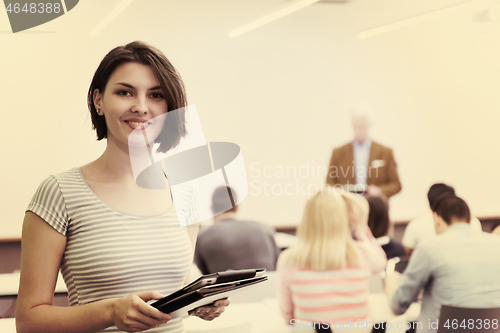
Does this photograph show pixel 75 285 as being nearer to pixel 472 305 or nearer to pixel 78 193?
pixel 78 193

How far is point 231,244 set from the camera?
219cm

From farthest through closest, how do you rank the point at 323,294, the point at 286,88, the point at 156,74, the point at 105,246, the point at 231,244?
the point at 286,88
the point at 231,244
the point at 323,294
the point at 156,74
the point at 105,246

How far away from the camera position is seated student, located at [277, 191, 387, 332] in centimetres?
188

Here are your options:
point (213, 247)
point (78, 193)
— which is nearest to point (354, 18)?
point (213, 247)

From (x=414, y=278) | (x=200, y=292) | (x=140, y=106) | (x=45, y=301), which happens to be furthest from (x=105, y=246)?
(x=414, y=278)

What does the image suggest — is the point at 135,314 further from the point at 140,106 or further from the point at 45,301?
the point at 140,106

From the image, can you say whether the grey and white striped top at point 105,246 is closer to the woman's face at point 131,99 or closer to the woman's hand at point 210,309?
the woman's hand at point 210,309

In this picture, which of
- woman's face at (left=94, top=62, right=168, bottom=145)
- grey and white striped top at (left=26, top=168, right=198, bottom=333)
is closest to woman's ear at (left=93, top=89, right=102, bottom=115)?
woman's face at (left=94, top=62, right=168, bottom=145)

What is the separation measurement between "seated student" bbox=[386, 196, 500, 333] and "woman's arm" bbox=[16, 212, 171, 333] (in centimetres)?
143

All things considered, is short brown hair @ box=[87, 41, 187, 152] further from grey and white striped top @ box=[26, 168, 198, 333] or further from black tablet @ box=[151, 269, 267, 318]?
black tablet @ box=[151, 269, 267, 318]

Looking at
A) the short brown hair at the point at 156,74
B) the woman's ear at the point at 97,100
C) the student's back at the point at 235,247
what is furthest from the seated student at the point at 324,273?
the woman's ear at the point at 97,100

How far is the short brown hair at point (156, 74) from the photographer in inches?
46.2

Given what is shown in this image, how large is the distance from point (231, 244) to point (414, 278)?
2.94 feet

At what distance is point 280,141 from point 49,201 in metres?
1.54
